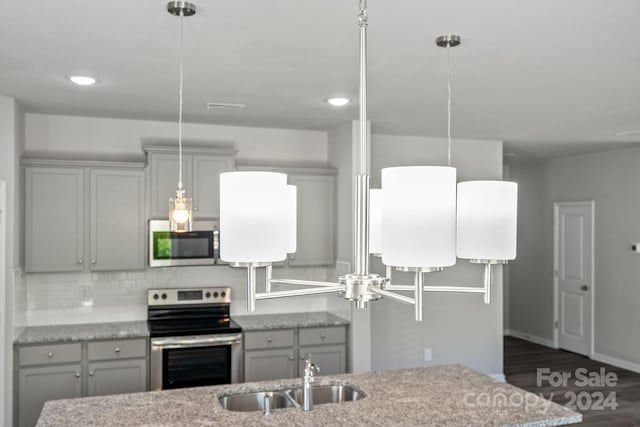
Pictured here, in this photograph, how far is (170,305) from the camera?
16.9ft

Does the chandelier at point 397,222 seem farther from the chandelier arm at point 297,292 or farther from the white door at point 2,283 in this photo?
the white door at point 2,283

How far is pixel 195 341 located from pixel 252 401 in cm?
177

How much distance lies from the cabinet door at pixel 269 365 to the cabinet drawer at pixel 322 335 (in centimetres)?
16

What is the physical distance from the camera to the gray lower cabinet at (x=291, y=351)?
4.92 m

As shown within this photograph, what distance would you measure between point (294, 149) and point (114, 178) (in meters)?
1.70

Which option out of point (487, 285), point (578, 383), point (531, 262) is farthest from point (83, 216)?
point (531, 262)

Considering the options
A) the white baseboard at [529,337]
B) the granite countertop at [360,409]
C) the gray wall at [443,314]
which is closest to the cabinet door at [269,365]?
the gray wall at [443,314]

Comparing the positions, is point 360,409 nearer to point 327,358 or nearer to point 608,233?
point 327,358

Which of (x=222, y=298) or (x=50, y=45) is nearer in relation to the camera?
(x=50, y=45)

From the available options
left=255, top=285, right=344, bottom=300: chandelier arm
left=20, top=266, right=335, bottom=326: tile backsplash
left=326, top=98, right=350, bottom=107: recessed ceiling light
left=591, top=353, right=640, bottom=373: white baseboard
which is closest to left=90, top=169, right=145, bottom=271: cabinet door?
left=20, top=266, right=335, bottom=326: tile backsplash

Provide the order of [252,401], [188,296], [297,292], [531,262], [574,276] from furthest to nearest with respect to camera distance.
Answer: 1. [531,262]
2. [574,276]
3. [188,296]
4. [252,401]
5. [297,292]

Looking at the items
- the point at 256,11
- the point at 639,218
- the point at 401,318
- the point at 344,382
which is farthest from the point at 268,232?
the point at 639,218

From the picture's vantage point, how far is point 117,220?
483cm

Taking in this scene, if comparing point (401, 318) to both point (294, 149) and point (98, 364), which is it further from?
point (98, 364)
